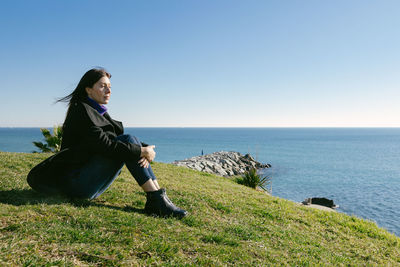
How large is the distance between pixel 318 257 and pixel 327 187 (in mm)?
24436

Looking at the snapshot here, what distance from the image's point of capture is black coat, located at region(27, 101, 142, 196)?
324cm

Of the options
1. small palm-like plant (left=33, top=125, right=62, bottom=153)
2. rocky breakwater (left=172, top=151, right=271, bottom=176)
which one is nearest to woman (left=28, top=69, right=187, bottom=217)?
small palm-like plant (left=33, top=125, right=62, bottom=153)

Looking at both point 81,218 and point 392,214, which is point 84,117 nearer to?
point 81,218

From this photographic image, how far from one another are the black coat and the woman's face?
179mm

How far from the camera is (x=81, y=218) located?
3.27m

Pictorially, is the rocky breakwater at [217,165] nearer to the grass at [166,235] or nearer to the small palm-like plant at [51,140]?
the small palm-like plant at [51,140]

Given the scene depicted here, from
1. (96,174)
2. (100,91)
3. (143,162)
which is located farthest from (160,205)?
A: (100,91)

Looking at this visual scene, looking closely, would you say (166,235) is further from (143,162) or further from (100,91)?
(100,91)

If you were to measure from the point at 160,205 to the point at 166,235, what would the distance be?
0.59m

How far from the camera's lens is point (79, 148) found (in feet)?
10.9

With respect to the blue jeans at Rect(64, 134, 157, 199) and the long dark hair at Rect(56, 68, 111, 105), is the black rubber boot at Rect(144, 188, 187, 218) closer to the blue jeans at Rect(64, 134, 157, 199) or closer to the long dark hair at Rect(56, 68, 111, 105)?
the blue jeans at Rect(64, 134, 157, 199)

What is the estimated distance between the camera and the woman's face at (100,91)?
11.9 feet

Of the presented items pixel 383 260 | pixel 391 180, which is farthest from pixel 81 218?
pixel 391 180

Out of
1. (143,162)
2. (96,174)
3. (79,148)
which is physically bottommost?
(96,174)
